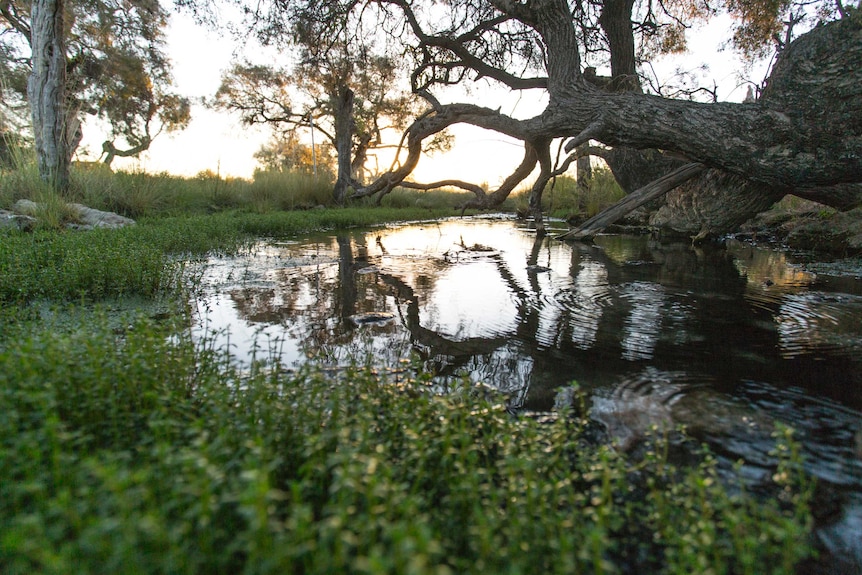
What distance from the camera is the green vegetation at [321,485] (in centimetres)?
138

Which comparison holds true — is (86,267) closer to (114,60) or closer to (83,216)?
(83,216)

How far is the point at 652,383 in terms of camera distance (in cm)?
357

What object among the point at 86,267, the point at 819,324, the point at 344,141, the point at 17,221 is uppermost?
the point at 344,141

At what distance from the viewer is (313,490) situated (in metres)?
2.03

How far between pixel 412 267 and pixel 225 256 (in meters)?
3.31

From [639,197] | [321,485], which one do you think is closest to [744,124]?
[639,197]

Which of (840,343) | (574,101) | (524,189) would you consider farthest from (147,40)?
(840,343)

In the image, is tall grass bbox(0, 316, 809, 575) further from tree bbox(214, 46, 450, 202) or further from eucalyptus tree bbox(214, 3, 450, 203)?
tree bbox(214, 46, 450, 202)

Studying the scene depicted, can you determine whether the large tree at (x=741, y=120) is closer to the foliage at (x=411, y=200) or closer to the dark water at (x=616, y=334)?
the dark water at (x=616, y=334)

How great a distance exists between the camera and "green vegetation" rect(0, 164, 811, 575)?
138cm

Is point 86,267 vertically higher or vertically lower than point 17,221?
lower

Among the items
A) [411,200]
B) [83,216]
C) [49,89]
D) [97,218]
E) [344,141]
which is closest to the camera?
[83,216]

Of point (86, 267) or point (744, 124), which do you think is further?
point (744, 124)

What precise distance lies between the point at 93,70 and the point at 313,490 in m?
29.0
